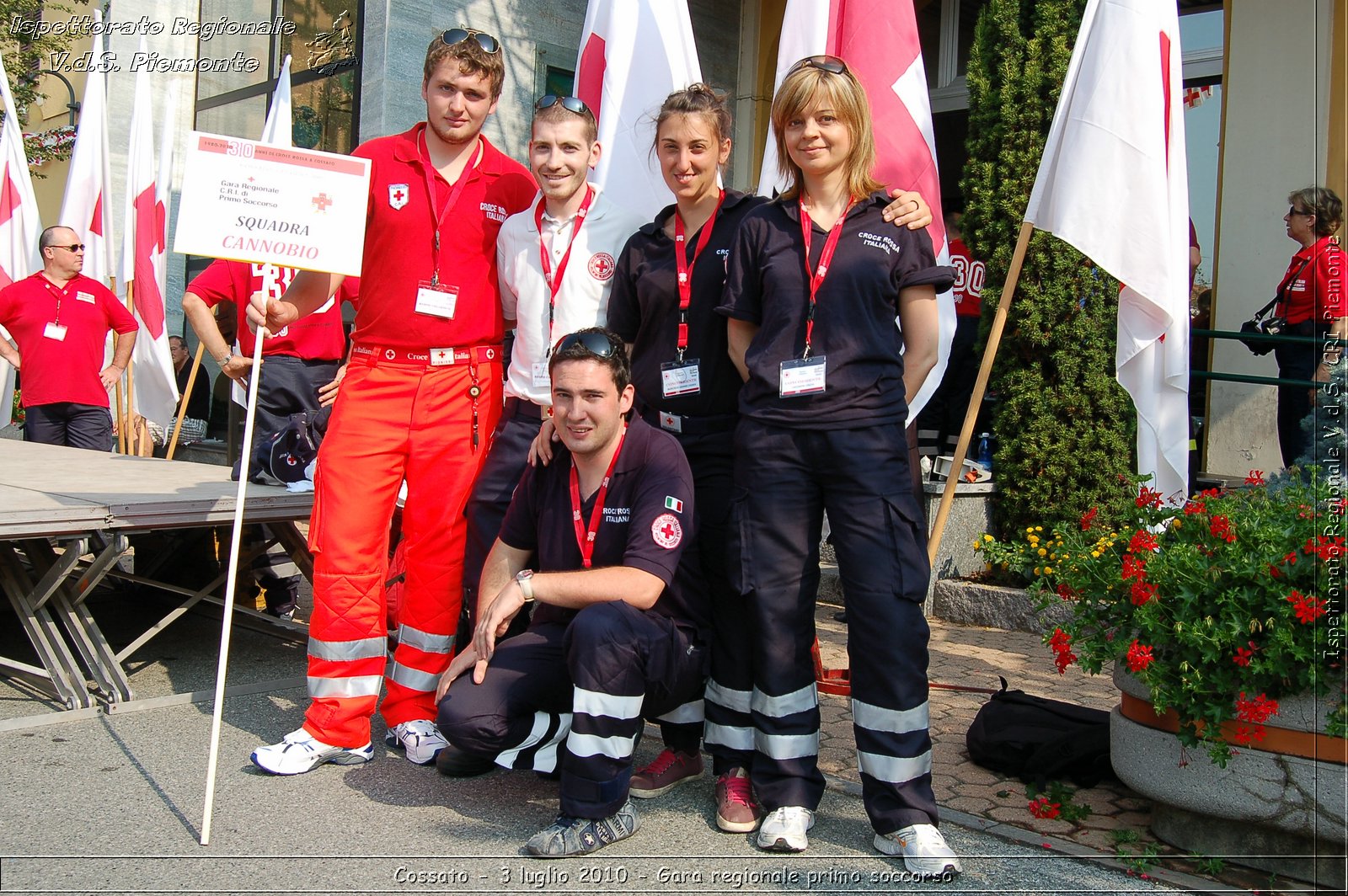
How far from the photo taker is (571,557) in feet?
12.0

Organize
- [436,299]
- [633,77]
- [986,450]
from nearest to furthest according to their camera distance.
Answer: [436,299]
[633,77]
[986,450]

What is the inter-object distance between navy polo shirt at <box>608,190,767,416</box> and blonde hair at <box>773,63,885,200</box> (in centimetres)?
36

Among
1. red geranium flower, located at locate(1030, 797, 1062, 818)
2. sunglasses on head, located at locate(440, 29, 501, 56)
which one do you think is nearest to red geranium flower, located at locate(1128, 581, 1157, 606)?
red geranium flower, located at locate(1030, 797, 1062, 818)

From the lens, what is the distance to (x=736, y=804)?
3.50 meters

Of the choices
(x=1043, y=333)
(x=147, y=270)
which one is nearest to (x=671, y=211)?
(x=1043, y=333)

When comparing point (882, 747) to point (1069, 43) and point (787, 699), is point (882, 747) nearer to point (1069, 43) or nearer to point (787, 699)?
point (787, 699)

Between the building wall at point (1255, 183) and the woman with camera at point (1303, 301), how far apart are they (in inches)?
29.0

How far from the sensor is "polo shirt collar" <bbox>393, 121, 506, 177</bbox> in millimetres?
4207

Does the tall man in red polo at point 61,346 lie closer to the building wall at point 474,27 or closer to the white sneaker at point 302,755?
the building wall at point 474,27

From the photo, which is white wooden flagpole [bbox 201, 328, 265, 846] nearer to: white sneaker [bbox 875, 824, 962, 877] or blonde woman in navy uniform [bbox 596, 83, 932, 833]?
blonde woman in navy uniform [bbox 596, 83, 932, 833]

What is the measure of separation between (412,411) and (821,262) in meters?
1.62

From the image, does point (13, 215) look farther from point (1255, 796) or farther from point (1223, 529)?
point (1255, 796)

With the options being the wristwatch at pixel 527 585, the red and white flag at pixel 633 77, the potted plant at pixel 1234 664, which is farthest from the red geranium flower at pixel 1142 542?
the red and white flag at pixel 633 77

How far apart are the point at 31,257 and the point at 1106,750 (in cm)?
954
